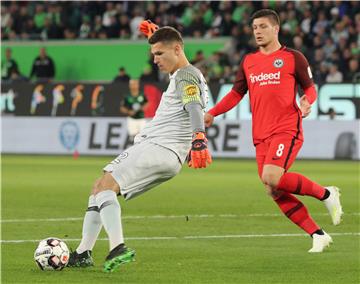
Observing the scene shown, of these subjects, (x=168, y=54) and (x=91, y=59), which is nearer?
(x=168, y=54)

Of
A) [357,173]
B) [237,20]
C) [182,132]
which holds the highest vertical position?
[237,20]

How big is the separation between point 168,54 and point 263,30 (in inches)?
72.4

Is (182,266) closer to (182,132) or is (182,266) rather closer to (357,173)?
(182,132)

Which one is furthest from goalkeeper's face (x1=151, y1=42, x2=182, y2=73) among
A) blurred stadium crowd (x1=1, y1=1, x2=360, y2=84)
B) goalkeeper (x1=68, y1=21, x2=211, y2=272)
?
blurred stadium crowd (x1=1, y1=1, x2=360, y2=84)

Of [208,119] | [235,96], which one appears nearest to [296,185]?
[208,119]

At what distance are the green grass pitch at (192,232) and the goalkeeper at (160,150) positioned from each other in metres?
0.45

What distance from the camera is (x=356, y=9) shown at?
29812 mm

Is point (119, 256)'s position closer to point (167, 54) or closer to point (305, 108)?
point (167, 54)

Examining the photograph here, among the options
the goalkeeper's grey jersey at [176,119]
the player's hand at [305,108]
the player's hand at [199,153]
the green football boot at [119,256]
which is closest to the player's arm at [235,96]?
the player's hand at [305,108]

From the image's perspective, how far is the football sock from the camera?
333 inches

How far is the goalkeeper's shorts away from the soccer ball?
0.73m

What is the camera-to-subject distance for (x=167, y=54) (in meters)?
8.98

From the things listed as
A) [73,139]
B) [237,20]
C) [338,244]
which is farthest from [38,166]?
[338,244]

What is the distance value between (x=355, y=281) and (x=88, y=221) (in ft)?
7.37
